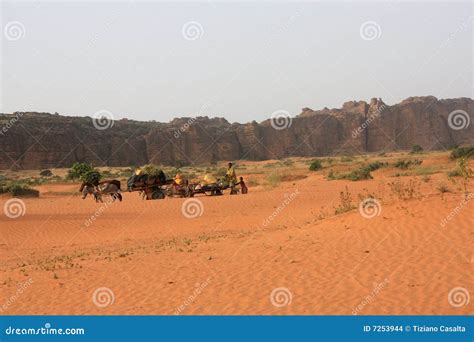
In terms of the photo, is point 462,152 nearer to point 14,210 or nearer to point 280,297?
point 14,210

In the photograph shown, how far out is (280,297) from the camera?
745cm

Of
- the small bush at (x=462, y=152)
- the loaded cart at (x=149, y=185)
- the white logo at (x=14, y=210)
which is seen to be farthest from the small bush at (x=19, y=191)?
the small bush at (x=462, y=152)

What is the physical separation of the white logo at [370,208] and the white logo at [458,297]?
5.24 meters

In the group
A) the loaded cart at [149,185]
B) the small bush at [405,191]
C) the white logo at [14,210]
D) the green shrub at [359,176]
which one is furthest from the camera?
the green shrub at [359,176]

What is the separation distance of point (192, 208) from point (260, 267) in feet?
41.4

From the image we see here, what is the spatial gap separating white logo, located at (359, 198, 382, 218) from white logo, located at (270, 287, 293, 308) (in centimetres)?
530

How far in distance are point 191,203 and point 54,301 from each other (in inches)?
595

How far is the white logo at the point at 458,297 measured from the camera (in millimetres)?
6613

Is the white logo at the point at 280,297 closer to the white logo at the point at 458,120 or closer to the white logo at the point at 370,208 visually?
the white logo at the point at 370,208

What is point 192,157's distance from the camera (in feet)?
239

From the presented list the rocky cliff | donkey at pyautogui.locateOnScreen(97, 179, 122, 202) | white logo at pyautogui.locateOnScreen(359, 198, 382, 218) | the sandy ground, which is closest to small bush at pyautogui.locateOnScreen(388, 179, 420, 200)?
the sandy ground

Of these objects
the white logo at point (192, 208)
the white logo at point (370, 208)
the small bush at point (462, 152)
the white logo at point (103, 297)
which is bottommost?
the white logo at point (103, 297)

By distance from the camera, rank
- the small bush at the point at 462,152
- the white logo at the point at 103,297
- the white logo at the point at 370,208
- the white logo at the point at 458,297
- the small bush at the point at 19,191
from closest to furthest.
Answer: the white logo at the point at 458,297 < the white logo at the point at 103,297 < the white logo at the point at 370,208 < the small bush at the point at 19,191 < the small bush at the point at 462,152

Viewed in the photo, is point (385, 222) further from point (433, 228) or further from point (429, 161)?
point (429, 161)
